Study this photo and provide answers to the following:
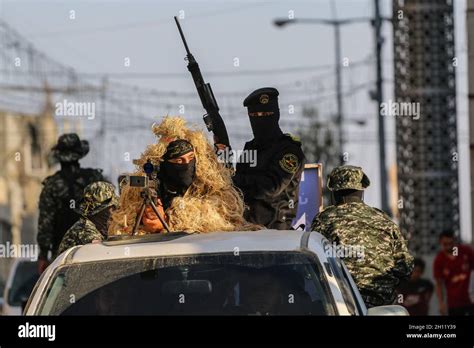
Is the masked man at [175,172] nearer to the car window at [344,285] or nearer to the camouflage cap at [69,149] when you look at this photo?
the car window at [344,285]

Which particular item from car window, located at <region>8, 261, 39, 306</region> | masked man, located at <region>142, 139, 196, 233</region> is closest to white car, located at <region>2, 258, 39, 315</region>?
car window, located at <region>8, 261, 39, 306</region>

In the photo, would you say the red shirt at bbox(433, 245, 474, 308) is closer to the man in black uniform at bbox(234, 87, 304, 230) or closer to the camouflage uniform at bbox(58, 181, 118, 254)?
the man in black uniform at bbox(234, 87, 304, 230)

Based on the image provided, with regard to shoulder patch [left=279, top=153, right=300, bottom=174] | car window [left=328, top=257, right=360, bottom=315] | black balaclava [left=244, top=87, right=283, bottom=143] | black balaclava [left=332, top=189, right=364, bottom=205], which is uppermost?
black balaclava [left=244, top=87, right=283, bottom=143]

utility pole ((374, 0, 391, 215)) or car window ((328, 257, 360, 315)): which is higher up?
utility pole ((374, 0, 391, 215))

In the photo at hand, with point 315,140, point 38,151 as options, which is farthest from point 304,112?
point 38,151

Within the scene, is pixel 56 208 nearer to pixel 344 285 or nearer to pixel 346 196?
pixel 346 196

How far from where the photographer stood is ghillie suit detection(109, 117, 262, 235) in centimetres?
797

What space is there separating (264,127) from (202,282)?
11.5 feet

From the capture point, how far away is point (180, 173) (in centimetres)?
841

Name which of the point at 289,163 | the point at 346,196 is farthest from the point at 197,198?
the point at 289,163

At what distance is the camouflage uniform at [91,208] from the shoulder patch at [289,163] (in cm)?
117
